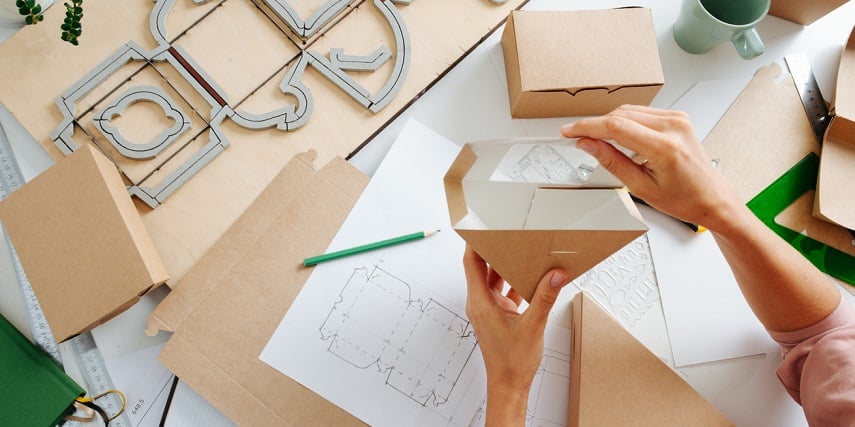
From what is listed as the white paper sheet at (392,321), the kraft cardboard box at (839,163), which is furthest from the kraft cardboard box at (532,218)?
the kraft cardboard box at (839,163)

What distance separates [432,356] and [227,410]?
287 mm

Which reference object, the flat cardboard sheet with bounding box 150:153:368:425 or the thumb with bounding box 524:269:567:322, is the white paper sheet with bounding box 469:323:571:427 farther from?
the flat cardboard sheet with bounding box 150:153:368:425

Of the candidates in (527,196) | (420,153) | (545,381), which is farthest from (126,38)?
(545,381)

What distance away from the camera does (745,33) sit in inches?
33.0

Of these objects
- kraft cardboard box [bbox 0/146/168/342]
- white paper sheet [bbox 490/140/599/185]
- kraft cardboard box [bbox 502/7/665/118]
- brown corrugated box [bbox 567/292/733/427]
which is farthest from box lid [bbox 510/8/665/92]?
kraft cardboard box [bbox 0/146/168/342]

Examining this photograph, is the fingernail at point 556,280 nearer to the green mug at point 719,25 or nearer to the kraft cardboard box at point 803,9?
the green mug at point 719,25

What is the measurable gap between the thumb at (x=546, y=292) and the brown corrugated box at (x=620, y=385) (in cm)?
14

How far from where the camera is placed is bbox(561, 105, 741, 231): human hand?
66 centimetres

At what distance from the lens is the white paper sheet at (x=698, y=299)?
0.82 meters

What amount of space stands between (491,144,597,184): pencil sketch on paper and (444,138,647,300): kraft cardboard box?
0.15m

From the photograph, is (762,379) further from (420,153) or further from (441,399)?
(420,153)

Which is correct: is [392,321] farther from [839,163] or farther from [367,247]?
[839,163]

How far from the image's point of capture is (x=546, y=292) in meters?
0.66

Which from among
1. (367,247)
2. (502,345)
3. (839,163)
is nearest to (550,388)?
(502,345)
